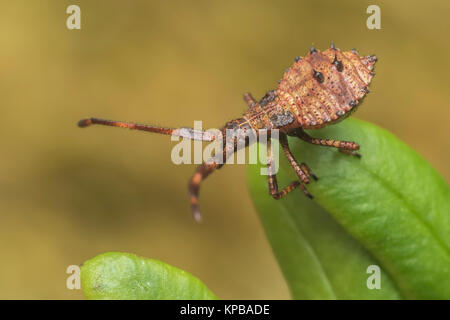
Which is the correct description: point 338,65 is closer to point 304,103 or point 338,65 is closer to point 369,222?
point 304,103

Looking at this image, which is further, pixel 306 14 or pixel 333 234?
pixel 306 14

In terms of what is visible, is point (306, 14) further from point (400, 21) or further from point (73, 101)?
point (73, 101)

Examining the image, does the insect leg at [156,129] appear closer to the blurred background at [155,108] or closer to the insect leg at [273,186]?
the insect leg at [273,186]

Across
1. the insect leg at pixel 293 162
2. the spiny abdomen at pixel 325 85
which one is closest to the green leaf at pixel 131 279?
the insect leg at pixel 293 162

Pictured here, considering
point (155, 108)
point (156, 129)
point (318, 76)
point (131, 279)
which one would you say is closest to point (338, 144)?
point (318, 76)

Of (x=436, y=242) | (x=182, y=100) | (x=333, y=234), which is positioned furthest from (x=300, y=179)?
(x=182, y=100)

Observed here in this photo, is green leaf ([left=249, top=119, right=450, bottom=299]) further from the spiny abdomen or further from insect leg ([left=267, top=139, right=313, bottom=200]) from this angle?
the spiny abdomen

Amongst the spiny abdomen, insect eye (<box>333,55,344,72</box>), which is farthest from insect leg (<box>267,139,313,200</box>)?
insect eye (<box>333,55,344,72</box>)
